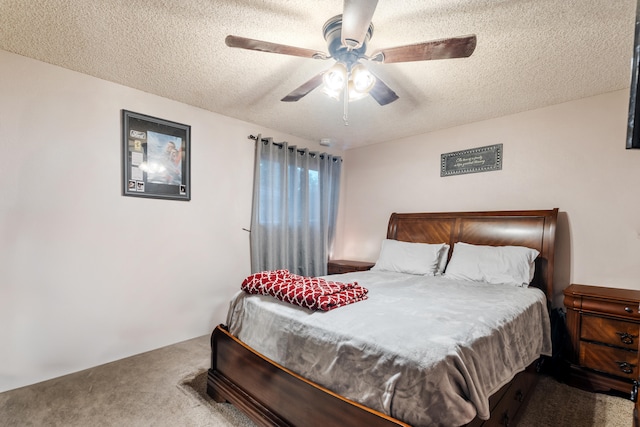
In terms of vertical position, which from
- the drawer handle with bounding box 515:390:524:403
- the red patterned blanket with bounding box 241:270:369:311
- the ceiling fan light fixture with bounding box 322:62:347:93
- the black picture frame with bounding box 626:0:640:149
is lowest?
the drawer handle with bounding box 515:390:524:403

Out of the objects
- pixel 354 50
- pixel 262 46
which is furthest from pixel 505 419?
pixel 262 46

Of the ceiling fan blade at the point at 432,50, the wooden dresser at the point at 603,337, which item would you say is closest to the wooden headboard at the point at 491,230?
the wooden dresser at the point at 603,337

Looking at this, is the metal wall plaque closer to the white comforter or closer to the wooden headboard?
the wooden headboard

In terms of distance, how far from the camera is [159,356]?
260 cm

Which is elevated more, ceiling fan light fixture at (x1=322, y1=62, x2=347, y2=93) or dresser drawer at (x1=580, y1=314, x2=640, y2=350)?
ceiling fan light fixture at (x1=322, y1=62, x2=347, y2=93)

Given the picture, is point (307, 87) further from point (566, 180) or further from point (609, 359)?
point (609, 359)

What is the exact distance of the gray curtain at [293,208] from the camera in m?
3.50

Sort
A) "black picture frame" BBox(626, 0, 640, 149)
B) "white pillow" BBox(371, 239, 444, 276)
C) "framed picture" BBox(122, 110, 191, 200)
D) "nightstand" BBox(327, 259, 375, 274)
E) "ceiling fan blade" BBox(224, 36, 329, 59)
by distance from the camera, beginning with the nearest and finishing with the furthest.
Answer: "black picture frame" BBox(626, 0, 640, 149), "ceiling fan blade" BBox(224, 36, 329, 59), "framed picture" BBox(122, 110, 191, 200), "white pillow" BBox(371, 239, 444, 276), "nightstand" BBox(327, 259, 375, 274)

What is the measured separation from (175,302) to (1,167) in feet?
5.43

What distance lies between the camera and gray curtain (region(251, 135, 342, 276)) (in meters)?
3.50

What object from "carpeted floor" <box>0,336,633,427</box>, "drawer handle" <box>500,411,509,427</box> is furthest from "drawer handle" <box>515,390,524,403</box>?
"drawer handle" <box>500,411,509,427</box>

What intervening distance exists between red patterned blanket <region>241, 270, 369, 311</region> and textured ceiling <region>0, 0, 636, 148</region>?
1568 mm

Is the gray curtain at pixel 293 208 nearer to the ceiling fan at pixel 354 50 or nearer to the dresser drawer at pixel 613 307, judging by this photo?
the ceiling fan at pixel 354 50

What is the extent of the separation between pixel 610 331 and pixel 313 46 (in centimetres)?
296
